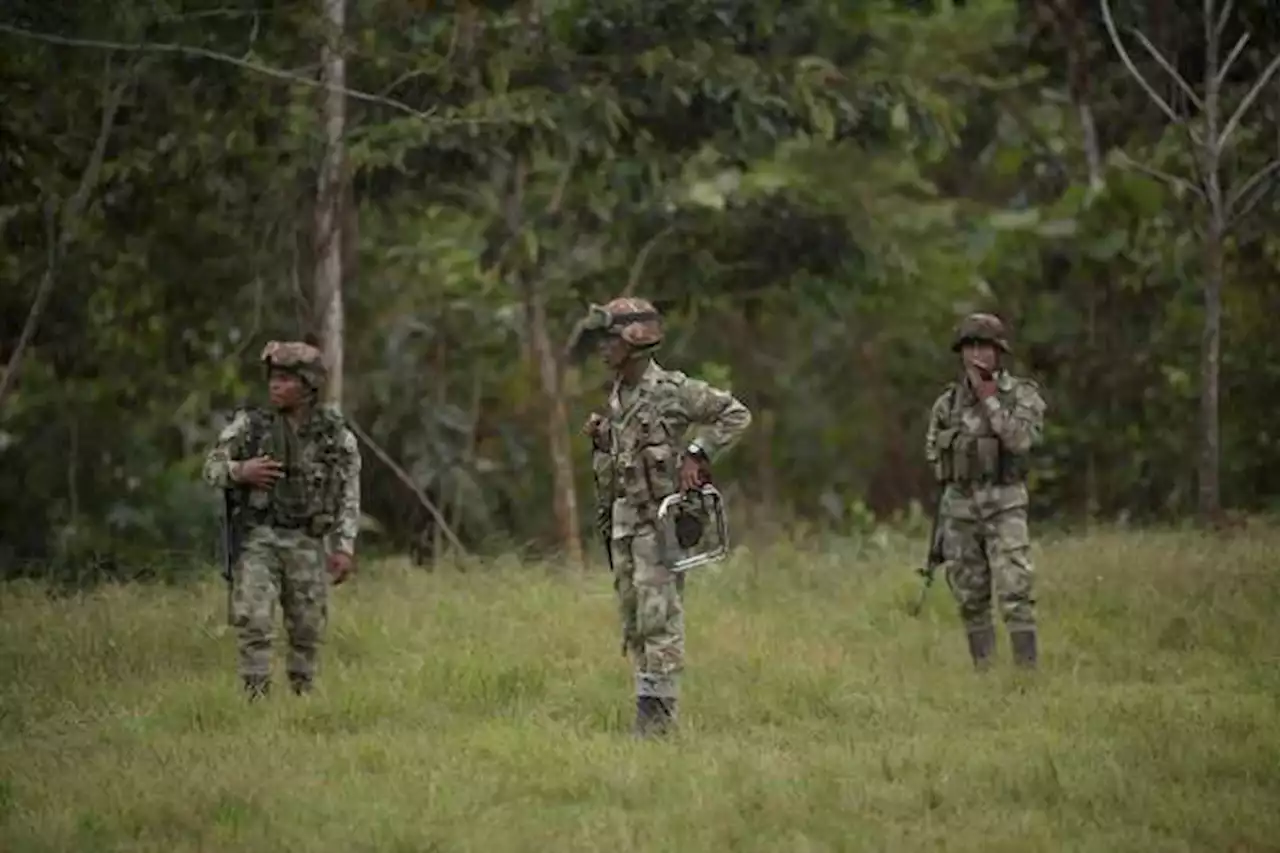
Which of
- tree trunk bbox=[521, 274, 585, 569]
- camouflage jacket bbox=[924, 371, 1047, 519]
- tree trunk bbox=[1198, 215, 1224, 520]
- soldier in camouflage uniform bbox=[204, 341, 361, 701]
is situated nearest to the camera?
soldier in camouflage uniform bbox=[204, 341, 361, 701]

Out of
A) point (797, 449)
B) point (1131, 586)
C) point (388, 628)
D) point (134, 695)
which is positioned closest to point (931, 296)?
point (797, 449)

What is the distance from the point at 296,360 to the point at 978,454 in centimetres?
360

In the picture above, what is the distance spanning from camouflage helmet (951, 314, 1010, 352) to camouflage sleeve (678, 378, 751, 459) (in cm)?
221

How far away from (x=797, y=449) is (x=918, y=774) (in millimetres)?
22226

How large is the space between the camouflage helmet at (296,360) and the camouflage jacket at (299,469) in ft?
0.78

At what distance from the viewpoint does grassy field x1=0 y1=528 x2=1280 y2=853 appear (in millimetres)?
8750

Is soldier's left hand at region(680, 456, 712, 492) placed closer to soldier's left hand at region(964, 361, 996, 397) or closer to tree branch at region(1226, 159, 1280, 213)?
soldier's left hand at region(964, 361, 996, 397)

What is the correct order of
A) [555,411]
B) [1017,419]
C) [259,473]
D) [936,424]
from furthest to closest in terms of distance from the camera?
[555,411] < [936,424] < [1017,419] < [259,473]

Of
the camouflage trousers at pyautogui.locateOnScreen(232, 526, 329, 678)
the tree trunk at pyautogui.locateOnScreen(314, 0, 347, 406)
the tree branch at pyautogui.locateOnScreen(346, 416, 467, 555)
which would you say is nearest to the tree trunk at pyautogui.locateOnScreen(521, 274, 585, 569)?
the tree branch at pyautogui.locateOnScreen(346, 416, 467, 555)

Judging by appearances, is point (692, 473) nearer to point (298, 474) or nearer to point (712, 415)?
point (712, 415)

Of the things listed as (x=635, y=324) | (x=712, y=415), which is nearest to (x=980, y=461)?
(x=712, y=415)

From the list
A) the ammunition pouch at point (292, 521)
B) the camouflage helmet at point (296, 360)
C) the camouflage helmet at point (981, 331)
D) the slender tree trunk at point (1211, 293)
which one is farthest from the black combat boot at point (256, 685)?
the slender tree trunk at point (1211, 293)

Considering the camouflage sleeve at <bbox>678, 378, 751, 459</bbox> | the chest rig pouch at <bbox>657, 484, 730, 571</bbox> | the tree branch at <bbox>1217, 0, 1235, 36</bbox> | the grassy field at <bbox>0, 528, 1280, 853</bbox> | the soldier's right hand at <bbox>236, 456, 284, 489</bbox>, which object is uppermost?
the tree branch at <bbox>1217, 0, 1235, 36</bbox>

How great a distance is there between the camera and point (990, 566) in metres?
13.0
